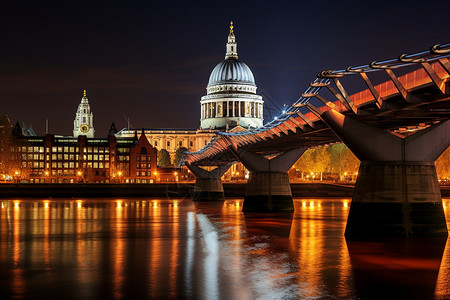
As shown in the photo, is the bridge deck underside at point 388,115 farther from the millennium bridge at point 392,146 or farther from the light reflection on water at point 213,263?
the light reflection on water at point 213,263

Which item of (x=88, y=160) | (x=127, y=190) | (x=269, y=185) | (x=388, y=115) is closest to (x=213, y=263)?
(x=388, y=115)

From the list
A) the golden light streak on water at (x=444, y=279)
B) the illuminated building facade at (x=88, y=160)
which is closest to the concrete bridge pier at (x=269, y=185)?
the golden light streak on water at (x=444, y=279)

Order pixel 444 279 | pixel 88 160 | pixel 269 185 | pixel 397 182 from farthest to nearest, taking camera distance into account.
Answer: pixel 88 160, pixel 269 185, pixel 397 182, pixel 444 279

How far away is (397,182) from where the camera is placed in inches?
1567

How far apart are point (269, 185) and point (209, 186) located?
119 feet

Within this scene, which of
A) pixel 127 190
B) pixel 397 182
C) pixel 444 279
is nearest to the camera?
pixel 444 279

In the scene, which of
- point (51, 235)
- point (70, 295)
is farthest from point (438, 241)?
point (51, 235)

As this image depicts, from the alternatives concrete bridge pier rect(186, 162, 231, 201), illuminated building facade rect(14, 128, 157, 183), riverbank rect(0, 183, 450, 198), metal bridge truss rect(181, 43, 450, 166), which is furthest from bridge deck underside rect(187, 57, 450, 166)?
illuminated building facade rect(14, 128, 157, 183)

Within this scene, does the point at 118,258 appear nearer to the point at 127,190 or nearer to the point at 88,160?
the point at 127,190

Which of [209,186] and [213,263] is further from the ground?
[209,186]

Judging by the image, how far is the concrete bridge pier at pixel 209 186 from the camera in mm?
108312

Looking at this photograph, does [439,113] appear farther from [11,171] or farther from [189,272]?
[11,171]

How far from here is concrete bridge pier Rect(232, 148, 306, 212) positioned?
73.2 metres

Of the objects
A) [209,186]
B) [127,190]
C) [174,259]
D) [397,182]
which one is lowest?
[174,259]
